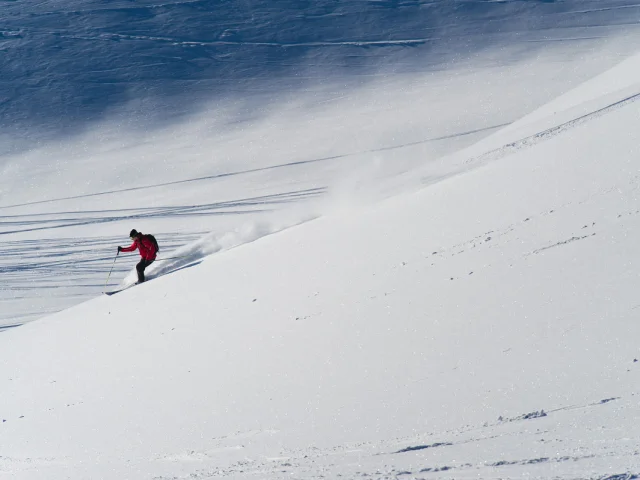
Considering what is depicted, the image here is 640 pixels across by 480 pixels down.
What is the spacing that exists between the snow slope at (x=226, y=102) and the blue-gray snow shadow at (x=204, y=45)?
62mm

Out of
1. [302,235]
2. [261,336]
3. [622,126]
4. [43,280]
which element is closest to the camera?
[261,336]

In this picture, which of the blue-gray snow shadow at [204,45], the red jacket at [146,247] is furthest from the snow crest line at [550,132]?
the blue-gray snow shadow at [204,45]

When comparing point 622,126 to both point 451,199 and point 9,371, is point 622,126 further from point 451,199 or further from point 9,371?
point 9,371

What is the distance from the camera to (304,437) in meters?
3.98

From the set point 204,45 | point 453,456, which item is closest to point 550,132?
point 453,456

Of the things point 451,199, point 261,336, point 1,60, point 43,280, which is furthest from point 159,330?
point 1,60

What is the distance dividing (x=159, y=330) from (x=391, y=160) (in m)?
11.8

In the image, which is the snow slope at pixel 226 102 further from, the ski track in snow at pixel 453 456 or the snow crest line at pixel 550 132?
the ski track in snow at pixel 453 456

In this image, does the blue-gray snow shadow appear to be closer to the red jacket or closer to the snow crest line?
the red jacket

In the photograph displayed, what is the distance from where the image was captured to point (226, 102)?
22.4 metres

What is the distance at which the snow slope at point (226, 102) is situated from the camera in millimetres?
15352

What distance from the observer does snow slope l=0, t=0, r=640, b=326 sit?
1535cm

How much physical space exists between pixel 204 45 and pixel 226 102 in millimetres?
3135

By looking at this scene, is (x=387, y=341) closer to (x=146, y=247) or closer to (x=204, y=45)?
(x=146, y=247)
